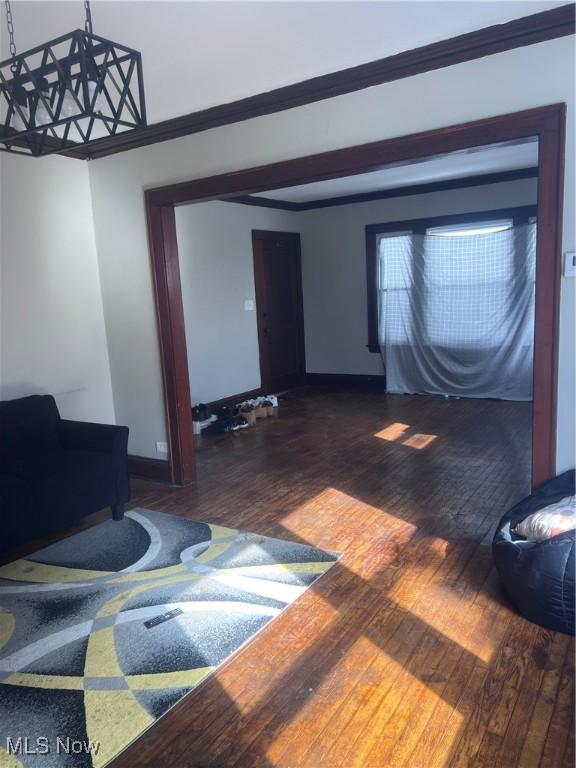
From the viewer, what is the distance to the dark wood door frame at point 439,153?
2639 mm

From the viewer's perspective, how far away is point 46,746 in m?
1.83

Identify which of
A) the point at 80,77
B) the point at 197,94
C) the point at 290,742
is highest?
the point at 197,94

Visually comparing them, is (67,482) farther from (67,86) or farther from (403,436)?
(403,436)

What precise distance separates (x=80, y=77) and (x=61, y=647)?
7.29 ft

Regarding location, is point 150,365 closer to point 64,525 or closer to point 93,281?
point 93,281

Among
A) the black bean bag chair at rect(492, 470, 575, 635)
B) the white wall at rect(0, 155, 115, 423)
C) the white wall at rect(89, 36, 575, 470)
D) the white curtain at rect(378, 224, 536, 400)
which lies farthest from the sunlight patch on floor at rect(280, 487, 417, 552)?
the white curtain at rect(378, 224, 536, 400)

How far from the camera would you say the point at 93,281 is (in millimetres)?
4410

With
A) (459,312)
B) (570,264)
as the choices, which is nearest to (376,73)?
(570,264)

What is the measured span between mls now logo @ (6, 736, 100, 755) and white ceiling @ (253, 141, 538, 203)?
4453 millimetres

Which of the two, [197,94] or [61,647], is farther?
[197,94]

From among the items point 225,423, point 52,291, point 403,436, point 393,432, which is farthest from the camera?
point 225,423

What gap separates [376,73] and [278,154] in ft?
2.44

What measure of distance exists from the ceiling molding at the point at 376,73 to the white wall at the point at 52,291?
605mm

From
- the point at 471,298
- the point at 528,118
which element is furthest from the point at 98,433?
the point at 471,298
